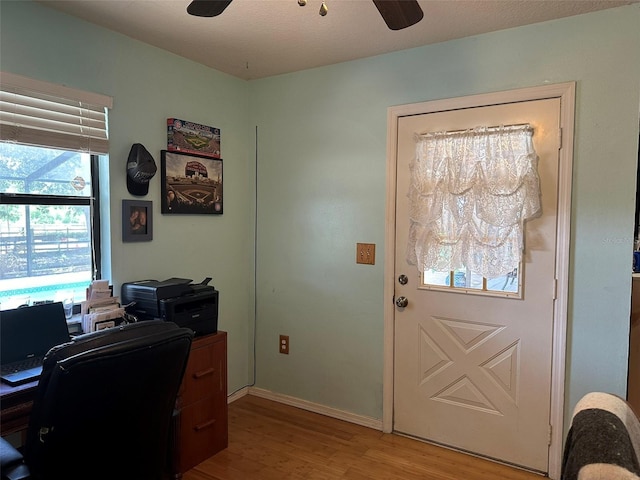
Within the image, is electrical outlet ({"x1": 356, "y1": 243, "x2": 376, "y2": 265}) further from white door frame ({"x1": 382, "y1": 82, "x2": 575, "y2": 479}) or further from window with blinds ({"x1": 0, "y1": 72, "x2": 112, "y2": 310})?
window with blinds ({"x1": 0, "y1": 72, "x2": 112, "y2": 310})

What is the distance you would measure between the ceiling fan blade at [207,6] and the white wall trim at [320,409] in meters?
2.48

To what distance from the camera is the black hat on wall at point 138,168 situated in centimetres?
246

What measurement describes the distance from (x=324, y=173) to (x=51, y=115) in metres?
1.59

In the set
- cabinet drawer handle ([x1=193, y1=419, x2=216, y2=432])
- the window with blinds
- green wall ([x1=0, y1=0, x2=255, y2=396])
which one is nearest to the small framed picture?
green wall ([x1=0, y1=0, x2=255, y2=396])

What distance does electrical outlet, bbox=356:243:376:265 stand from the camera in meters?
2.83

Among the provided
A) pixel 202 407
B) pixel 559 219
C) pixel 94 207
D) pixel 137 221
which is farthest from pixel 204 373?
pixel 559 219

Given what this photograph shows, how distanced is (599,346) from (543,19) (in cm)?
168

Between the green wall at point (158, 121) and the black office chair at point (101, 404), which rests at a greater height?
the green wall at point (158, 121)

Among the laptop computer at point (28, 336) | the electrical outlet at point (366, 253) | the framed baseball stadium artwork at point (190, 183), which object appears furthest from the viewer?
the electrical outlet at point (366, 253)

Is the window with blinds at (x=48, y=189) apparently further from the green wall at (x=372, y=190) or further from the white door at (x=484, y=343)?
the white door at (x=484, y=343)

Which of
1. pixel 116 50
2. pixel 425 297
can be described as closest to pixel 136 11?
pixel 116 50

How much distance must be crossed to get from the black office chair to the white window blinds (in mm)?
1250

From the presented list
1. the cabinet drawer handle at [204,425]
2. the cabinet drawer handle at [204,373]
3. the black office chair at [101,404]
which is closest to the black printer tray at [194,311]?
the cabinet drawer handle at [204,373]

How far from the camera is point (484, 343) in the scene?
2.51 m
